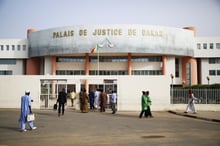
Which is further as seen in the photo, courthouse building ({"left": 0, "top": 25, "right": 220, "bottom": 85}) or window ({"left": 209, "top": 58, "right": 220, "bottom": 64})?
window ({"left": 209, "top": 58, "right": 220, "bottom": 64})

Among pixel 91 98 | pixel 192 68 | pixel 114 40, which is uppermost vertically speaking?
pixel 114 40

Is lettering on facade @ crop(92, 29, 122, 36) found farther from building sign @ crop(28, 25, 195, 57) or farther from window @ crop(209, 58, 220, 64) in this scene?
window @ crop(209, 58, 220, 64)

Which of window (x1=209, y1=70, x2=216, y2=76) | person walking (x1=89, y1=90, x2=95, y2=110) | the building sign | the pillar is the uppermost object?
the building sign

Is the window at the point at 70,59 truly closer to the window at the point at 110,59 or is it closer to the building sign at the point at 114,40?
the window at the point at 110,59

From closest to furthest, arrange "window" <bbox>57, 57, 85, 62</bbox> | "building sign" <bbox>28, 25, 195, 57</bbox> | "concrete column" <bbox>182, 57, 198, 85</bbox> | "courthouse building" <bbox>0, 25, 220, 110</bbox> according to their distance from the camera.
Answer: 1. "building sign" <bbox>28, 25, 195, 57</bbox>
2. "courthouse building" <bbox>0, 25, 220, 110</bbox>
3. "window" <bbox>57, 57, 85, 62</bbox>
4. "concrete column" <bbox>182, 57, 198, 85</bbox>

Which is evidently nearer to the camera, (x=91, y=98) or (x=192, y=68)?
(x=91, y=98)

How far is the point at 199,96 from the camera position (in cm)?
2291

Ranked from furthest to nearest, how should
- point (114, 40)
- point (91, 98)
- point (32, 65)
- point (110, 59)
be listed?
point (32, 65) < point (110, 59) < point (114, 40) < point (91, 98)

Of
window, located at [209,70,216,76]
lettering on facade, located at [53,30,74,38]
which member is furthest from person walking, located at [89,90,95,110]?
window, located at [209,70,216,76]

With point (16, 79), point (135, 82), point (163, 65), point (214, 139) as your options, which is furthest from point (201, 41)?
point (214, 139)

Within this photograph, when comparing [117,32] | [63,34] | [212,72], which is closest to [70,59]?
[63,34]

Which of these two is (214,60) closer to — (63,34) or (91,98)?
(63,34)

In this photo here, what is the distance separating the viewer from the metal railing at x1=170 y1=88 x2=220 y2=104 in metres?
22.7

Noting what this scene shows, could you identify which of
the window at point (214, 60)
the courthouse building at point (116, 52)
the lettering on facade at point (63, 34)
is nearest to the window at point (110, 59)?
the courthouse building at point (116, 52)
